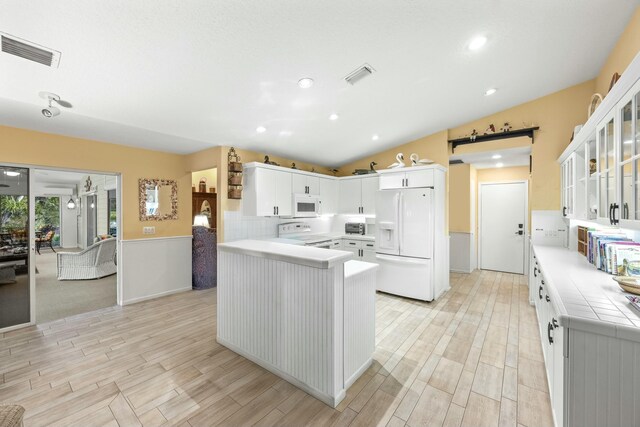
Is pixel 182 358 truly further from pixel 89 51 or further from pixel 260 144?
pixel 260 144

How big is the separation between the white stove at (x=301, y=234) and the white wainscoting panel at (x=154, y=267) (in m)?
1.67

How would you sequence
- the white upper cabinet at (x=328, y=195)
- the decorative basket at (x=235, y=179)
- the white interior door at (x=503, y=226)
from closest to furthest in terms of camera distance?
the decorative basket at (x=235, y=179) → the white upper cabinet at (x=328, y=195) → the white interior door at (x=503, y=226)

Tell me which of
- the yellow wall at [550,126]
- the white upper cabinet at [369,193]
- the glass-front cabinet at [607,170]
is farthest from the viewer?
the white upper cabinet at [369,193]

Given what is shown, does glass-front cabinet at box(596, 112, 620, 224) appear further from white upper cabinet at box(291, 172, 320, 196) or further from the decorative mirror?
the decorative mirror

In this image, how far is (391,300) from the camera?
413 centimetres

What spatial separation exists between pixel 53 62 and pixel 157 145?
2039 millimetres

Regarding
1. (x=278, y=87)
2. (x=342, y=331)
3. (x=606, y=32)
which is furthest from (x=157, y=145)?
(x=606, y=32)

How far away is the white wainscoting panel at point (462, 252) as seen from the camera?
5.80m

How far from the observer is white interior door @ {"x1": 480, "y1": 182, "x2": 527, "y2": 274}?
568 centimetres

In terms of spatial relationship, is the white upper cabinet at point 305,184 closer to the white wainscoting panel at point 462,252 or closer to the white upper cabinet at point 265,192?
the white upper cabinet at point 265,192

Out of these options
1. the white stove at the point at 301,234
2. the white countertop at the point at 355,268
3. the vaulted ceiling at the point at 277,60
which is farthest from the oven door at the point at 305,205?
the white countertop at the point at 355,268

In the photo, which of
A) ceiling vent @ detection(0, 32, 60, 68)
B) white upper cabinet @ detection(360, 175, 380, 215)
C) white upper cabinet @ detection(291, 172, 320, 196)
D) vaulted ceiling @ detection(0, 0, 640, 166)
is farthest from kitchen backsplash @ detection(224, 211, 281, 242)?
ceiling vent @ detection(0, 32, 60, 68)

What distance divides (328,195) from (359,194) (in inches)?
25.3

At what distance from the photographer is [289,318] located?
2.12 meters
